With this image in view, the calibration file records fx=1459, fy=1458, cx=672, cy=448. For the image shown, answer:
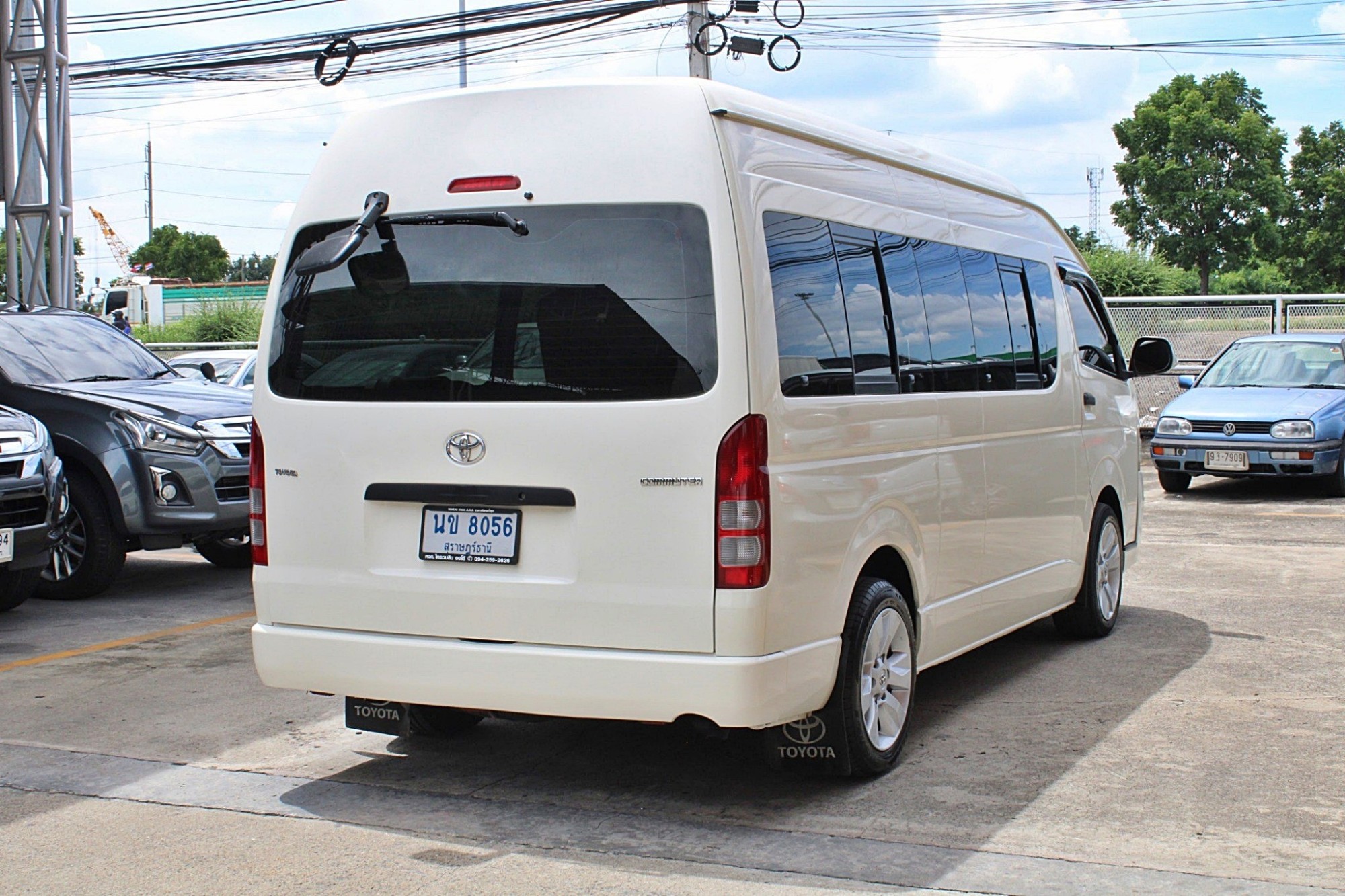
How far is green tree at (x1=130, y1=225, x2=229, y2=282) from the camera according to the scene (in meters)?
114

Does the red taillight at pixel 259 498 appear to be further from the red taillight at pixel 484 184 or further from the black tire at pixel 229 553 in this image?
the black tire at pixel 229 553

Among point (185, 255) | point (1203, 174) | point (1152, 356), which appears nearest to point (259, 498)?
point (1152, 356)

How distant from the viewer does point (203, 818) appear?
15.3 feet

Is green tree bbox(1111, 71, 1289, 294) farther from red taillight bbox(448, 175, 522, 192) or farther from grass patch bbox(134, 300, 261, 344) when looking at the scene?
red taillight bbox(448, 175, 522, 192)

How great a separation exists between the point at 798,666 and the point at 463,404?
130cm

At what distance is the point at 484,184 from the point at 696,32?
16704mm

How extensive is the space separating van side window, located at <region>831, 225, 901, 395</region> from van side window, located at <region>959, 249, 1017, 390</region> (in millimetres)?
930

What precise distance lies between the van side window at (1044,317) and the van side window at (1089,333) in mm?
302

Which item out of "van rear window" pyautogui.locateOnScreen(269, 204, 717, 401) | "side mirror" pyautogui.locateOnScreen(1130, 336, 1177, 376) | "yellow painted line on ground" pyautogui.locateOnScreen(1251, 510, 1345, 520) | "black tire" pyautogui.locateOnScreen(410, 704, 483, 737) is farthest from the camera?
"yellow painted line on ground" pyautogui.locateOnScreen(1251, 510, 1345, 520)

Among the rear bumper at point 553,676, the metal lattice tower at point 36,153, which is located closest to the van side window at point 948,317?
the rear bumper at point 553,676

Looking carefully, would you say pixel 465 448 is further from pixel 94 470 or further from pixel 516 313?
pixel 94 470

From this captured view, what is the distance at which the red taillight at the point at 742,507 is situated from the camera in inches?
165

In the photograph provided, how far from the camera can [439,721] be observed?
5.60m

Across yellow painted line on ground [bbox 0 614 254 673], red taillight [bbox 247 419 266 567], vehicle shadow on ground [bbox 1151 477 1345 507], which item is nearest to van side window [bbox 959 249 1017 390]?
red taillight [bbox 247 419 266 567]
